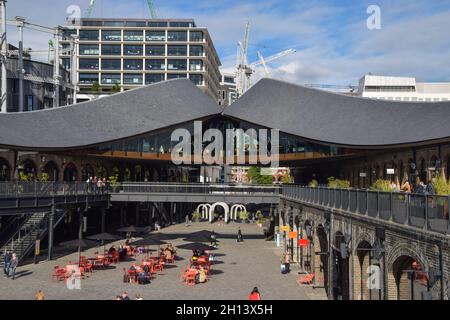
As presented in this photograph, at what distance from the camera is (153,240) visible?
32.7m

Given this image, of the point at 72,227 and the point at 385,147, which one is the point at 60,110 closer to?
the point at 72,227

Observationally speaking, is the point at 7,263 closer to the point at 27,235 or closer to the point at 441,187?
the point at 27,235

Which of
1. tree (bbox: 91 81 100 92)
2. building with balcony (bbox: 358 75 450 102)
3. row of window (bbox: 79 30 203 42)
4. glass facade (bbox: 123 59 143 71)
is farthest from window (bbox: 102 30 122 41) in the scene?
building with balcony (bbox: 358 75 450 102)

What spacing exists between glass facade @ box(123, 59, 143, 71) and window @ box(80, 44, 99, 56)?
22.6 ft

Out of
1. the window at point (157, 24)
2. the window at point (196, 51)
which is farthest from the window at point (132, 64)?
the window at point (196, 51)

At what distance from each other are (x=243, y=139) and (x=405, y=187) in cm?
4345

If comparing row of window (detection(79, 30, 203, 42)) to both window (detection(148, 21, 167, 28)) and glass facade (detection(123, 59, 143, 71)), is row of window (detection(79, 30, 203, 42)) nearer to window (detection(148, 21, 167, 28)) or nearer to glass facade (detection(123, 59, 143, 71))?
window (detection(148, 21, 167, 28))

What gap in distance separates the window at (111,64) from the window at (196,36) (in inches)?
646

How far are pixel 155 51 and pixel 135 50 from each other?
454 centimetres

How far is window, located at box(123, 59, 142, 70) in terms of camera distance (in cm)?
10881

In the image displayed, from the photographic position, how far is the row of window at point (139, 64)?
108 metres

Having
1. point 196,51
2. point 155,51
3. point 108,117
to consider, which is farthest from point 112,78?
point 108,117

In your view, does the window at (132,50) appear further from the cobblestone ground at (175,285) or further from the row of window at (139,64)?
the cobblestone ground at (175,285)
